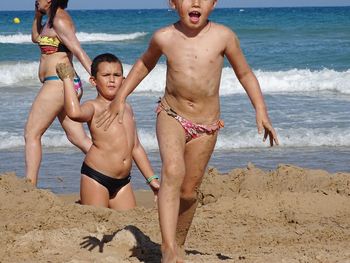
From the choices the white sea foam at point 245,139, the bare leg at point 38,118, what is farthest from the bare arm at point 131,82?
the white sea foam at point 245,139

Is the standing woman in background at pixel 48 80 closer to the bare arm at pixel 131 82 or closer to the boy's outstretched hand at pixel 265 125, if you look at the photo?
the bare arm at pixel 131 82

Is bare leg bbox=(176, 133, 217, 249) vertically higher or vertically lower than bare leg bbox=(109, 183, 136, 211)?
higher

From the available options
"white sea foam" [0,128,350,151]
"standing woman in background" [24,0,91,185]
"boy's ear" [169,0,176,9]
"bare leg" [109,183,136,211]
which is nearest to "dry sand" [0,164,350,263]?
"bare leg" [109,183,136,211]

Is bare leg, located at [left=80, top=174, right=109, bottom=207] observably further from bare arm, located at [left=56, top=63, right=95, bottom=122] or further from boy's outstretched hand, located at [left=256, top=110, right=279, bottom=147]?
boy's outstretched hand, located at [left=256, top=110, right=279, bottom=147]

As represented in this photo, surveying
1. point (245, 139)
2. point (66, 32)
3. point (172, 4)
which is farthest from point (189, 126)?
point (245, 139)

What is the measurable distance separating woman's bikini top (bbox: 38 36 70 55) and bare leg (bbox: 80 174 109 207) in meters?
1.22

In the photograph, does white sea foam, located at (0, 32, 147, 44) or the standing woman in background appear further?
white sea foam, located at (0, 32, 147, 44)

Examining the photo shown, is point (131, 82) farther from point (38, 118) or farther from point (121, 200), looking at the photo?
point (38, 118)

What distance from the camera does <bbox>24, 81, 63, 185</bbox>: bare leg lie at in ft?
20.8

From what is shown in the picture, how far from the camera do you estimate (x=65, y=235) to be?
4758mm

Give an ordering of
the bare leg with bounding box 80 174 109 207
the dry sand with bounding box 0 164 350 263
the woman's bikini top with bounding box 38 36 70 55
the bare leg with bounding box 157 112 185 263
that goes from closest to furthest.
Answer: the bare leg with bounding box 157 112 185 263
the dry sand with bounding box 0 164 350 263
the bare leg with bounding box 80 174 109 207
the woman's bikini top with bounding box 38 36 70 55

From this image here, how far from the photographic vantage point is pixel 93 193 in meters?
5.76

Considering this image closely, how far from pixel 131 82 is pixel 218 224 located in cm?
165

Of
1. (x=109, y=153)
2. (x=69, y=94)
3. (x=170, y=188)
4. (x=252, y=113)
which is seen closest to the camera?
→ (x=170, y=188)
